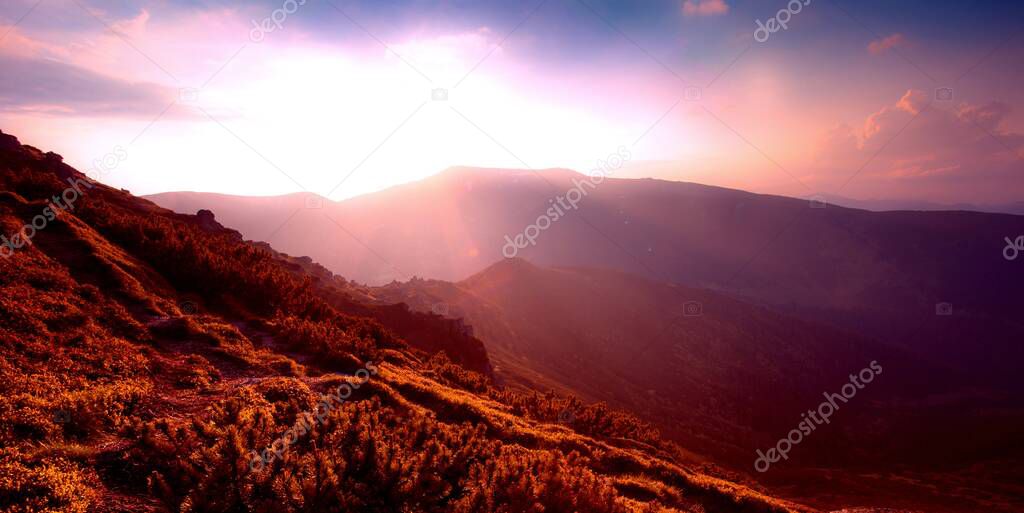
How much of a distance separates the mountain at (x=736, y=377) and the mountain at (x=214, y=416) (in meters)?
49.1

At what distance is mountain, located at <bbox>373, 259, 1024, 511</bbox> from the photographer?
74.8m

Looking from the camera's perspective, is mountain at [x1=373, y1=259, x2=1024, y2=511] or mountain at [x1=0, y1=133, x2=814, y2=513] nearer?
mountain at [x1=0, y1=133, x2=814, y2=513]

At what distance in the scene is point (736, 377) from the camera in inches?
4478

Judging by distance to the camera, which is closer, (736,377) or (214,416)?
(214,416)

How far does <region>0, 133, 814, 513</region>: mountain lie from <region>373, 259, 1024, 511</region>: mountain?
49.1m

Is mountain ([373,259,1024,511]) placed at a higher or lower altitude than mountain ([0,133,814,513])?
higher

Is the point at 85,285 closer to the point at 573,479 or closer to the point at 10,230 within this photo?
the point at 10,230

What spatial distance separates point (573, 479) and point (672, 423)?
84.0m

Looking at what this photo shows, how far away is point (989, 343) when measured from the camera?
17462 centimetres

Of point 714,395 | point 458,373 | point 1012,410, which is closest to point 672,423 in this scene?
point 714,395

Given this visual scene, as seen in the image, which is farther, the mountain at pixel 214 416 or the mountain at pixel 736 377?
the mountain at pixel 736 377

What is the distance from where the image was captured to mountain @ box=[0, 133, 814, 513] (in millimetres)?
6730

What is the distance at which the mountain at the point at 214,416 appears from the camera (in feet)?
22.1

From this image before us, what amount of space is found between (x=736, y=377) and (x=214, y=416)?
125154 millimetres
